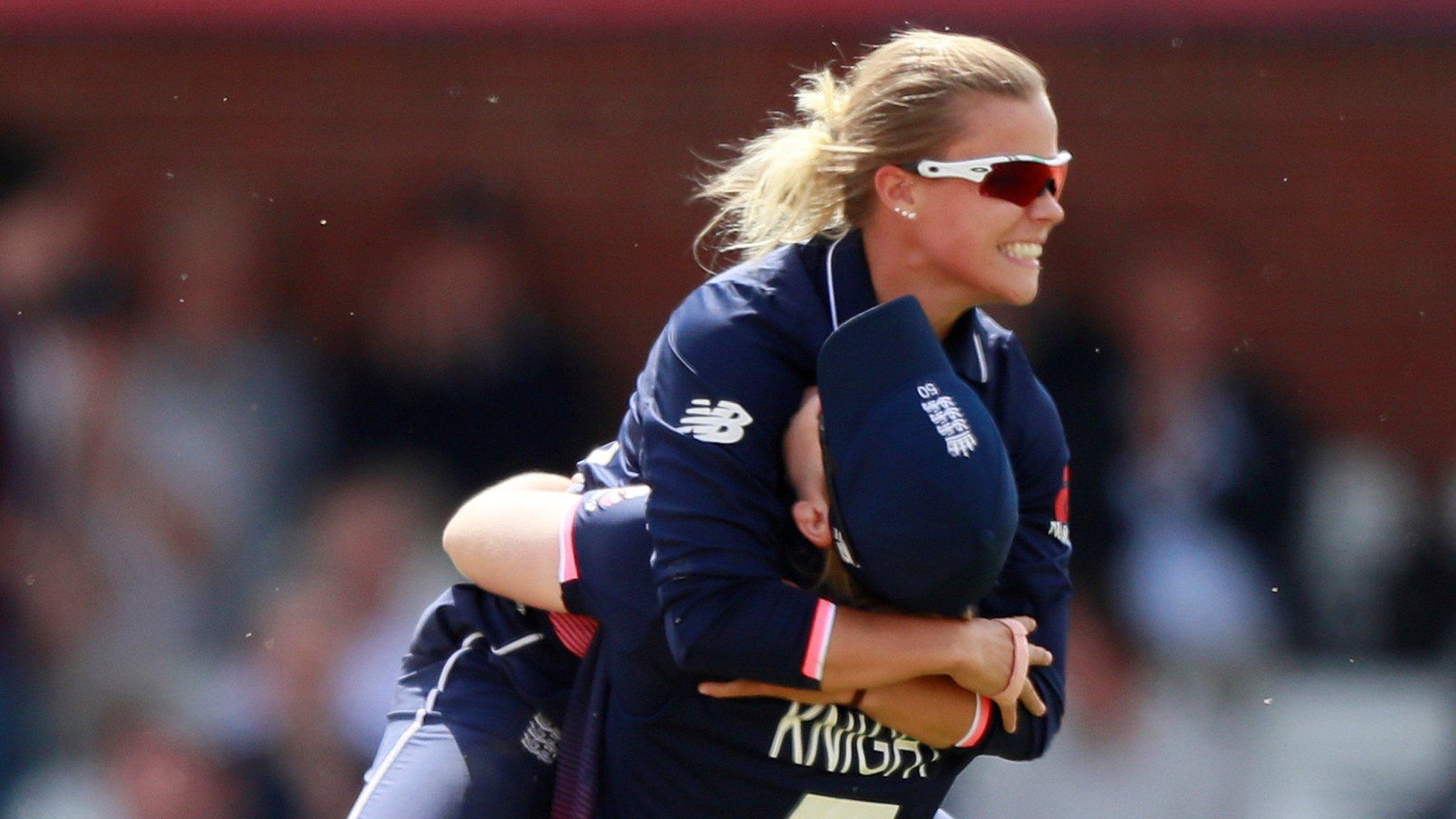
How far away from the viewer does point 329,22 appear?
4.58 metres

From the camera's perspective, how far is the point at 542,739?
7.66 feet

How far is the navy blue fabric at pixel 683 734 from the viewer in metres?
2.10

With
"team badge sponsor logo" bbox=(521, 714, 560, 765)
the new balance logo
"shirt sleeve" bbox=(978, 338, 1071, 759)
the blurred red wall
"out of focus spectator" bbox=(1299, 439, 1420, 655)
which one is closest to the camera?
the new balance logo

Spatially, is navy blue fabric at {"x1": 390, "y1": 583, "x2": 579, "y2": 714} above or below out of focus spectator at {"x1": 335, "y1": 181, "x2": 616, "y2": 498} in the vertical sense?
above

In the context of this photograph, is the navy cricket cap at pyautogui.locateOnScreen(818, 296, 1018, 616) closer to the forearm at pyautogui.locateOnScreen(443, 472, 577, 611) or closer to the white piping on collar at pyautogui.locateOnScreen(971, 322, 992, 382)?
the white piping on collar at pyautogui.locateOnScreen(971, 322, 992, 382)

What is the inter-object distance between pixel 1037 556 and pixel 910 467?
39 centimetres

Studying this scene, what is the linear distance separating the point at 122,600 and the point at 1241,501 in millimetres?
2739

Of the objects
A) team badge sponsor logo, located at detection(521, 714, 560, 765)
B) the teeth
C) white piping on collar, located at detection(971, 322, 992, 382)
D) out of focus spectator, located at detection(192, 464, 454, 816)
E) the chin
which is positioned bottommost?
out of focus spectator, located at detection(192, 464, 454, 816)

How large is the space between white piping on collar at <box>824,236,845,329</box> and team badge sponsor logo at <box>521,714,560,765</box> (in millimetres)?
658

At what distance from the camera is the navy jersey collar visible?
211 cm

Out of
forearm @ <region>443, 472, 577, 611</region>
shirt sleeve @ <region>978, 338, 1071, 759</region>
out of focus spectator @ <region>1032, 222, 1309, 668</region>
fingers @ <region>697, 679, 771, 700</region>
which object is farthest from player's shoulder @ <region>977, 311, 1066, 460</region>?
out of focus spectator @ <region>1032, 222, 1309, 668</region>

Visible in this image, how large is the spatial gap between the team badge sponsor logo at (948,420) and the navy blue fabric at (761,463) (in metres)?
0.17

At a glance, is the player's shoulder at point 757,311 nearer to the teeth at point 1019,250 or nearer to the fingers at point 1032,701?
the teeth at point 1019,250

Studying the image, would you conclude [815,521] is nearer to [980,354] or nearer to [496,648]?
[980,354]
